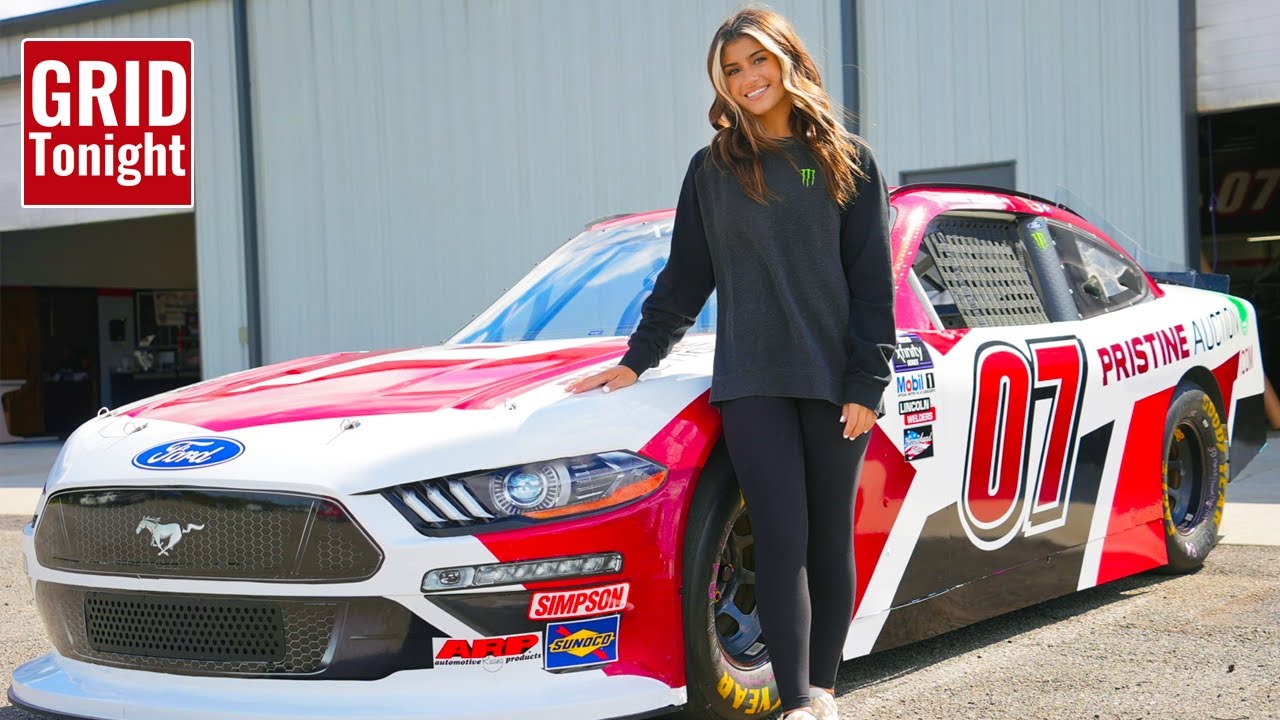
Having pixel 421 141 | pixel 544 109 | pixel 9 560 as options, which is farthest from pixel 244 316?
pixel 9 560

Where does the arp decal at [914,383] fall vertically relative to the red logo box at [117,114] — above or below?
below

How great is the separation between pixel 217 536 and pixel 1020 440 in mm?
2341

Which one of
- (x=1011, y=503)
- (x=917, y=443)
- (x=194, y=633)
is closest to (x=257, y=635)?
(x=194, y=633)

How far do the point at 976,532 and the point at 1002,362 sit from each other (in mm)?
507

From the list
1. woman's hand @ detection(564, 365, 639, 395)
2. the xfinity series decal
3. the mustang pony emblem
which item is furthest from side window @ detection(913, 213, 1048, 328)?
the mustang pony emblem

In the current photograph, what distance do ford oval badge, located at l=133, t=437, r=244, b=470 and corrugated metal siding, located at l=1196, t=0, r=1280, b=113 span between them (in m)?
9.92

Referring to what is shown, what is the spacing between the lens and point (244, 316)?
52.7 feet

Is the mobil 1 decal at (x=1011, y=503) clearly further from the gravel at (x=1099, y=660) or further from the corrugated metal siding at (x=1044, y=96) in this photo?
the corrugated metal siding at (x=1044, y=96)

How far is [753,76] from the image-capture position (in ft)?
9.91

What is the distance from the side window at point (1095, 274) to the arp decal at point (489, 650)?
2.60m

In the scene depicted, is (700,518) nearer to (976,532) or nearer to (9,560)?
(976,532)

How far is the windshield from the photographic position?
4.09 m

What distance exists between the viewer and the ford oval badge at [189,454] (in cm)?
299

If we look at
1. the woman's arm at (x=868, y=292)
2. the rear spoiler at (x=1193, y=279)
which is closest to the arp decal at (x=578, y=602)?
the woman's arm at (x=868, y=292)
